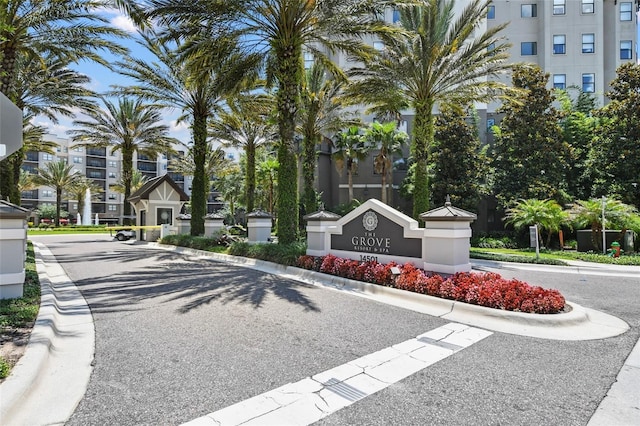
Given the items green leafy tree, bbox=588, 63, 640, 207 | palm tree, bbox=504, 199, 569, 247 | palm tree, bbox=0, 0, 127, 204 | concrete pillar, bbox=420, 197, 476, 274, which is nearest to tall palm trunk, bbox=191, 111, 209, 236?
palm tree, bbox=0, 0, 127, 204

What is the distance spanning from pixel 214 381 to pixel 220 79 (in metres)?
14.7

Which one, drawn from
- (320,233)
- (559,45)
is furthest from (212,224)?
(559,45)

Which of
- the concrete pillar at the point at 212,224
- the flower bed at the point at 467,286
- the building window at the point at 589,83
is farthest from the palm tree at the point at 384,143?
the flower bed at the point at 467,286

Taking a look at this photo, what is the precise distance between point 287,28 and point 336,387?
1310cm

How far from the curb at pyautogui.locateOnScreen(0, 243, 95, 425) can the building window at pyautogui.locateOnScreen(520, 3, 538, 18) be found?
144 ft

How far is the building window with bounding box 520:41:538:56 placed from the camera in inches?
1455

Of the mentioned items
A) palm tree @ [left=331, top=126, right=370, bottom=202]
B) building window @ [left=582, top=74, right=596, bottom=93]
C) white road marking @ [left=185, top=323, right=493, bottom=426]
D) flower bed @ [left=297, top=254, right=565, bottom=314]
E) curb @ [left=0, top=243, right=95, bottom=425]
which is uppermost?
building window @ [left=582, top=74, right=596, bottom=93]

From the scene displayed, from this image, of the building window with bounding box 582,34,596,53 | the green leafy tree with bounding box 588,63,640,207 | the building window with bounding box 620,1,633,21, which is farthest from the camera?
the building window with bounding box 620,1,633,21

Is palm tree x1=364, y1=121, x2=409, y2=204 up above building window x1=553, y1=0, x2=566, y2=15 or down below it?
below

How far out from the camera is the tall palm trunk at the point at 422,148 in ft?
57.8

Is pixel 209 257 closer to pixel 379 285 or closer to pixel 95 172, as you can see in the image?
pixel 379 285

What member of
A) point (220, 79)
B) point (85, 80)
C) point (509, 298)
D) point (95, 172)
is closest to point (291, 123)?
point (220, 79)

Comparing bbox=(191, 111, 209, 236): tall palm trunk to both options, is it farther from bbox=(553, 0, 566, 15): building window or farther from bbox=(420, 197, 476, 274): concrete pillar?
bbox=(553, 0, 566, 15): building window

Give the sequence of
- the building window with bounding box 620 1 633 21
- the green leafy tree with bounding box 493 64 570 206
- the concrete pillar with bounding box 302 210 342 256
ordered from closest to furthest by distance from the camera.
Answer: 1. the concrete pillar with bounding box 302 210 342 256
2. the green leafy tree with bounding box 493 64 570 206
3. the building window with bounding box 620 1 633 21
